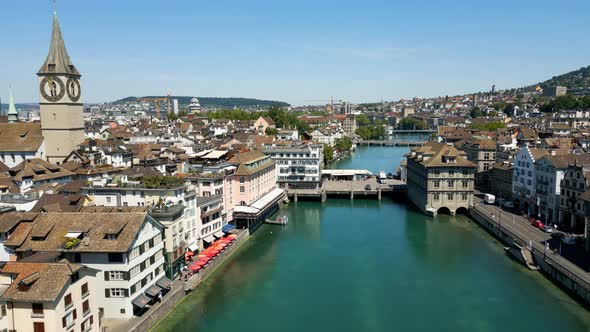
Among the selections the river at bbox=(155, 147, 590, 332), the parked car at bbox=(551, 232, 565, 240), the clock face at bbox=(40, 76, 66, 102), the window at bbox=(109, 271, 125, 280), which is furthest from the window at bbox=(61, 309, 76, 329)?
the clock face at bbox=(40, 76, 66, 102)

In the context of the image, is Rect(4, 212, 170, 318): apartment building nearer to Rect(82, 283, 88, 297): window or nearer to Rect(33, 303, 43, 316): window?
Rect(82, 283, 88, 297): window

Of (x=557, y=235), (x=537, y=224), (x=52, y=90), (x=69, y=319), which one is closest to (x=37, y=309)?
(x=69, y=319)

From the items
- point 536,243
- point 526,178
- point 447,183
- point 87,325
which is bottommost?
point 536,243

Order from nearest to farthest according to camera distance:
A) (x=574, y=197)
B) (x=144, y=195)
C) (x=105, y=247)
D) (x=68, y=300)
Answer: (x=68, y=300) < (x=105, y=247) < (x=144, y=195) < (x=574, y=197)

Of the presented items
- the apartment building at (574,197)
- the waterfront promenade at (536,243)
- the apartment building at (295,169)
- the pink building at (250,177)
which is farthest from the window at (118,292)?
the apartment building at (295,169)

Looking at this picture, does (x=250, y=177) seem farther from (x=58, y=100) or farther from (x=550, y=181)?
(x=550, y=181)
